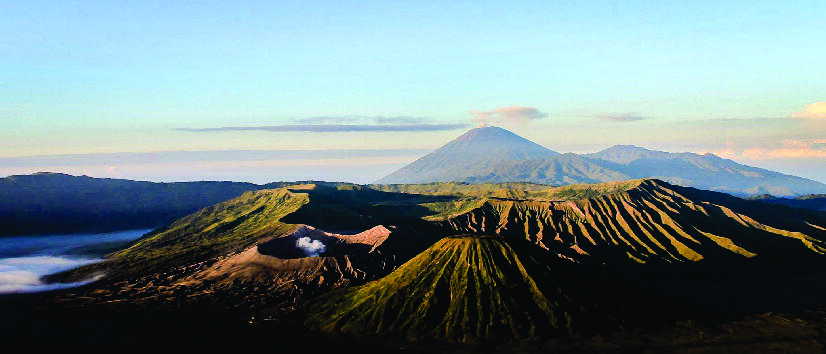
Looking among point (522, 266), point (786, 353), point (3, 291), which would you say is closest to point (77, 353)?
point (3, 291)

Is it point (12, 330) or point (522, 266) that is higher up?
point (522, 266)

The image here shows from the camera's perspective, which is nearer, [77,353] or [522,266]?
[77,353]

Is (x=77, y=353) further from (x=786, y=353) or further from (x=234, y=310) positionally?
(x=786, y=353)

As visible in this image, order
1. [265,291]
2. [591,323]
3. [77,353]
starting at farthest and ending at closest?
[265,291] → [591,323] → [77,353]

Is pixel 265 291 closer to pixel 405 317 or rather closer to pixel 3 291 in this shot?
pixel 405 317

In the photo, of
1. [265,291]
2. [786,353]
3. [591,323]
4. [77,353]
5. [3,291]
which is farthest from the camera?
Answer: [3,291]

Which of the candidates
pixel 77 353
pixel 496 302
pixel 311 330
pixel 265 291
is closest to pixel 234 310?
pixel 265 291
